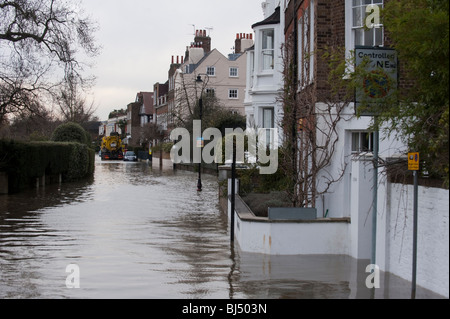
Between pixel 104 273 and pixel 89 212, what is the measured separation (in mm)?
9442

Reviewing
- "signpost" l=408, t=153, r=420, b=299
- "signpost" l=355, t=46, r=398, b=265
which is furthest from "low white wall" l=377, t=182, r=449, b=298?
"signpost" l=355, t=46, r=398, b=265

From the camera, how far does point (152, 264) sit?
10359mm

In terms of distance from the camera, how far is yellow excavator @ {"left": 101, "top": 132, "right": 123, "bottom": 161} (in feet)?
264

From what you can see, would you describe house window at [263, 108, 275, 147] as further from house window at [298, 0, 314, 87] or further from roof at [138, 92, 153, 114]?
roof at [138, 92, 153, 114]

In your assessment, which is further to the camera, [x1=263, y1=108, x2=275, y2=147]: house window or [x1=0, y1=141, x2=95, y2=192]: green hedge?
[x1=0, y1=141, x2=95, y2=192]: green hedge

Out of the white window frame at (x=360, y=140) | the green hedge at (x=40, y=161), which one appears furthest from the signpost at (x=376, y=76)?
the green hedge at (x=40, y=161)

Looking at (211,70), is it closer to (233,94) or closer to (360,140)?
(233,94)

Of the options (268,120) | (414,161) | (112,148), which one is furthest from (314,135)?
(112,148)

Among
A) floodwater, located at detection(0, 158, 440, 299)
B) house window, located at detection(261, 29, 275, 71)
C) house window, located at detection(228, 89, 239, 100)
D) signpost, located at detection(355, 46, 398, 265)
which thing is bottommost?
floodwater, located at detection(0, 158, 440, 299)

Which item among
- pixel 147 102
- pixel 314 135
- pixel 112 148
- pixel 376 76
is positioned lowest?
pixel 314 135

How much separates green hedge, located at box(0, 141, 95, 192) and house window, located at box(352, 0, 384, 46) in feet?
56.1

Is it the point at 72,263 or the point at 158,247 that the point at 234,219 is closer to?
the point at 158,247

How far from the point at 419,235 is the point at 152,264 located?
477cm
